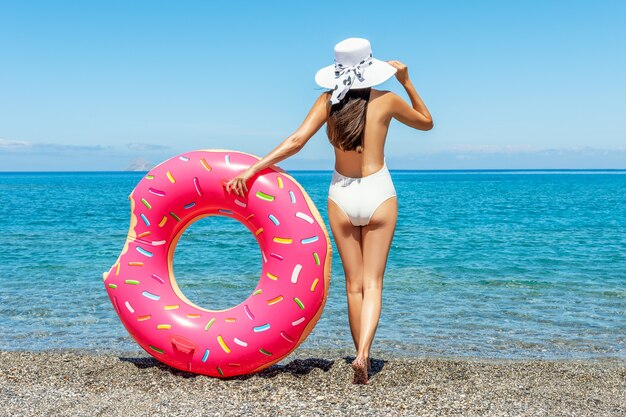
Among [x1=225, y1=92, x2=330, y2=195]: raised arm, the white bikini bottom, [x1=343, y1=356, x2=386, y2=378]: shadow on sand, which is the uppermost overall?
[x1=225, y1=92, x2=330, y2=195]: raised arm

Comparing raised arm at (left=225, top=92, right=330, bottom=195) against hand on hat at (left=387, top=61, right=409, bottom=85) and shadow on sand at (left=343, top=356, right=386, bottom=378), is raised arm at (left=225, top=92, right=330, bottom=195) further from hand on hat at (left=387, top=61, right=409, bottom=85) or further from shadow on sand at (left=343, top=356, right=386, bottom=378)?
shadow on sand at (left=343, top=356, right=386, bottom=378)

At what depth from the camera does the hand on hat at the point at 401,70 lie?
4102mm

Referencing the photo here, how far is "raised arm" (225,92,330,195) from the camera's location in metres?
4.07

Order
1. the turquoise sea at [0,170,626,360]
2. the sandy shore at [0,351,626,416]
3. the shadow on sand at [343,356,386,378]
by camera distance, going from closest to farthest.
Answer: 1. the sandy shore at [0,351,626,416]
2. the shadow on sand at [343,356,386,378]
3. the turquoise sea at [0,170,626,360]

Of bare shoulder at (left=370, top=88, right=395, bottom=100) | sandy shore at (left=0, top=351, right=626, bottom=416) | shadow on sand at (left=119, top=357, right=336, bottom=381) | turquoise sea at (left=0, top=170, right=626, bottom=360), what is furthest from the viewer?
turquoise sea at (left=0, top=170, right=626, bottom=360)

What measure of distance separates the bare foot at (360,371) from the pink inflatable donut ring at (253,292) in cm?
39

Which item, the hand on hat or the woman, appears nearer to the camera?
the woman

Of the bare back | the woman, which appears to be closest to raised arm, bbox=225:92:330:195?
the woman

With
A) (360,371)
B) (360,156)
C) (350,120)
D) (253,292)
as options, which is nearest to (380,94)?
(350,120)

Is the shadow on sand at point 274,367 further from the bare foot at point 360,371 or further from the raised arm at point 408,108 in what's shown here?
the raised arm at point 408,108

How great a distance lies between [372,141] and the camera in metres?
4.04

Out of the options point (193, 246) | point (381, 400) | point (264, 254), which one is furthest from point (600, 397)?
point (193, 246)

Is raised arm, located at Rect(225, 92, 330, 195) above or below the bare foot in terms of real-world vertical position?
above

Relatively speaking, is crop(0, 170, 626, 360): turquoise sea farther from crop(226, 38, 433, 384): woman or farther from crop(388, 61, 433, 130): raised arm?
crop(388, 61, 433, 130): raised arm
